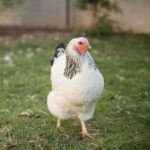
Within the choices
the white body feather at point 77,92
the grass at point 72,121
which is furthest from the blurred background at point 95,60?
the white body feather at point 77,92

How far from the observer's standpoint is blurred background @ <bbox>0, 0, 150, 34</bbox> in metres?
13.3

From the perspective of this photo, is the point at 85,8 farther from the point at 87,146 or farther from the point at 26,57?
the point at 87,146

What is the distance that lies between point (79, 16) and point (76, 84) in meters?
9.67

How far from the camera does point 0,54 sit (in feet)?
35.4

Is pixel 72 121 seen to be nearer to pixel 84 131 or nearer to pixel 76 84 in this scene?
pixel 84 131

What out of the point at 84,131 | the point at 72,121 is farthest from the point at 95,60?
the point at 84,131

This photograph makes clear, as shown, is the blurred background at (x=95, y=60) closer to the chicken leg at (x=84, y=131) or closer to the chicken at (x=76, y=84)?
the chicken leg at (x=84, y=131)

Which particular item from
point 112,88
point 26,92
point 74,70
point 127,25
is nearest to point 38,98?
point 26,92

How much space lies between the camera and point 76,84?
16.3 ft

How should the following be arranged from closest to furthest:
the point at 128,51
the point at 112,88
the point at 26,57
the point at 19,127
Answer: the point at 19,127, the point at 112,88, the point at 26,57, the point at 128,51

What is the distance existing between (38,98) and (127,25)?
7376mm

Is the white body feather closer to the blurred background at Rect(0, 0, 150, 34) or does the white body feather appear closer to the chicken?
the chicken

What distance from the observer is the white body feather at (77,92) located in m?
4.98

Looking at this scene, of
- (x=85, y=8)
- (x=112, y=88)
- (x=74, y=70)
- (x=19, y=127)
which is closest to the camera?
(x=74, y=70)
